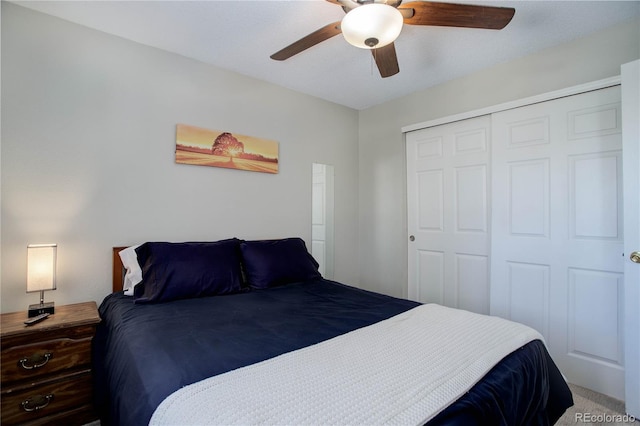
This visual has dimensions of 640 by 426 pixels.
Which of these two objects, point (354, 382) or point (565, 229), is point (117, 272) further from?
point (565, 229)

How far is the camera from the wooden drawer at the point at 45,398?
1.54 meters

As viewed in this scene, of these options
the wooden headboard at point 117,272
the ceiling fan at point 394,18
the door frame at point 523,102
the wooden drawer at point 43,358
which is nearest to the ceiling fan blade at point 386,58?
the ceiling fan at point 394,18

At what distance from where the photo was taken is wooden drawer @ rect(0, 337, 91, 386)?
154 cm

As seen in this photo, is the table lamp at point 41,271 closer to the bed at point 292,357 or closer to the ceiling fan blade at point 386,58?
the bed at point 292,357

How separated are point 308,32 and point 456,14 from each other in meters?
1.04

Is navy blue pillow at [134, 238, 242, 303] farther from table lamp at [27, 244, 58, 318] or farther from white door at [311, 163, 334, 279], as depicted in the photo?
white door at [311, 163, 334, 279]

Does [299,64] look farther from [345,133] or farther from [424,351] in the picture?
[424,351]

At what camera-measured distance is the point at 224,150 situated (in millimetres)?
2717

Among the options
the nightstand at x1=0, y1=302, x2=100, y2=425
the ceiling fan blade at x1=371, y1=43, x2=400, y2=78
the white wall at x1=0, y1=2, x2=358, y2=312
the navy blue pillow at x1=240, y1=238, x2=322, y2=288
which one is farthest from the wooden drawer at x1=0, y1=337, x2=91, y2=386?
the ceiling fan blade at x1=371, y1=43, x2=400, y2=78

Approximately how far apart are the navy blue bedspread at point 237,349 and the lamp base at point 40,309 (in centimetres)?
27

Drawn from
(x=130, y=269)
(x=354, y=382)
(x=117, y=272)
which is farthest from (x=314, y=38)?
(x=117, y=272)

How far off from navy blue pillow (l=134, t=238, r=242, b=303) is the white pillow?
0.05 metres

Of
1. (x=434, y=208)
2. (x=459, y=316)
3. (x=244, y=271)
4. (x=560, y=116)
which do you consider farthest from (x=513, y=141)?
(x=244, y=271)

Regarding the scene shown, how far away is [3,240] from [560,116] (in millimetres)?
3828
